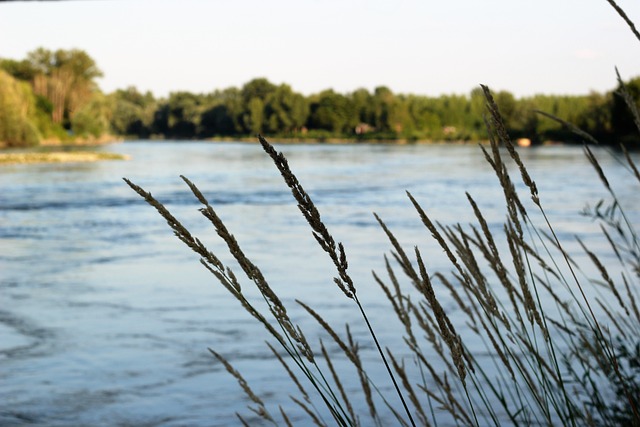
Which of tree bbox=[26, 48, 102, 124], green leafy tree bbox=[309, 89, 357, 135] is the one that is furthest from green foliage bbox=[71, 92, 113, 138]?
green leafy tree bbox=[309, 89, 357, 135]

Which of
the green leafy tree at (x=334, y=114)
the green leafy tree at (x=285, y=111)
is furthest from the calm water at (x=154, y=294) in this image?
the green leafy tree at (x=334, y=114)

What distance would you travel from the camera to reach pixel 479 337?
5926 mm

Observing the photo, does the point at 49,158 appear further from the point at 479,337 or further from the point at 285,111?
the point at 285,111

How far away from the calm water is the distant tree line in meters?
42.6

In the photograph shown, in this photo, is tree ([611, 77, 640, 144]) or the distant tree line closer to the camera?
tree ([611, 77, 640, 144])

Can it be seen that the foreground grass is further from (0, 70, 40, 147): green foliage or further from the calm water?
the calm water

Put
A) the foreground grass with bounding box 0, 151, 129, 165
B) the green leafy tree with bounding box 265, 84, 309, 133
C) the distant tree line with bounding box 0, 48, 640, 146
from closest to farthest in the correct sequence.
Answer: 1. the foreground grass with bounding box 0, 151, 129, 165
2. the distant tree line with bounding box 0, 48, 640, 146
3. the green leafy tree with bounding box 265, 84, 309, 133

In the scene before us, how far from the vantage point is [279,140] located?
103 metres

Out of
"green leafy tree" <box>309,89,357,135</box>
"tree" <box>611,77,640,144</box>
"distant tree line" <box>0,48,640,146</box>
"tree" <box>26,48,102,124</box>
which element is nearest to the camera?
"tree" <box>611,77,640,144</box>

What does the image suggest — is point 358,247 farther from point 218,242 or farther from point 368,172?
point 368,172

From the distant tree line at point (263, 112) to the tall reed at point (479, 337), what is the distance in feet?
175

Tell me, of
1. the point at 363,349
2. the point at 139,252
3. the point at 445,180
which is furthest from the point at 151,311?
the point at 445,180

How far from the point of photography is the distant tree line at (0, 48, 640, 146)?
232ft

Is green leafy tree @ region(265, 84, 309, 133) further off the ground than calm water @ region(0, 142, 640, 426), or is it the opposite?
green leafy tree @ region(265, 84, 309, 133)
